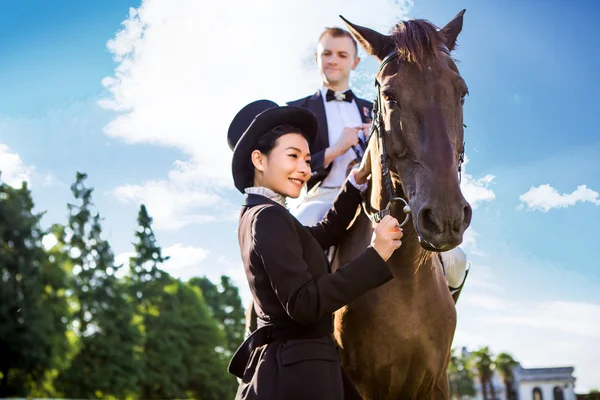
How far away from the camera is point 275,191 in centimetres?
391

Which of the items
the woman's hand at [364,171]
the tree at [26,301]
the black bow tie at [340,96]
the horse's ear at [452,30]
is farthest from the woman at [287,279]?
the tree at [26,301]

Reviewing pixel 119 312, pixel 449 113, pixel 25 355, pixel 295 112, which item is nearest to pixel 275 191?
pixel 295 112

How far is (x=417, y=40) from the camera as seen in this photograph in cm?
380

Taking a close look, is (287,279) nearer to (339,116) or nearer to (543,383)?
(339,116)

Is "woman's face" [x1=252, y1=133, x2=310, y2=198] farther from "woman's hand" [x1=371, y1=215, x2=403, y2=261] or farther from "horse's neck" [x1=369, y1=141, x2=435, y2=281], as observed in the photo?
"woman's hand" [x1=371, y1=215, x2=403, y2=261]

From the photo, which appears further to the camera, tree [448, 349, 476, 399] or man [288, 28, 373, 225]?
tree [448, 349, 476, 399]

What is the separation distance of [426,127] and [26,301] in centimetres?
3503

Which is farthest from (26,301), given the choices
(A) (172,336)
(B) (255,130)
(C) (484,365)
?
(C) (484,365)

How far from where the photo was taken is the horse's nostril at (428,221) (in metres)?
3.21

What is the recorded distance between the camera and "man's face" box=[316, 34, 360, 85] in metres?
6.90

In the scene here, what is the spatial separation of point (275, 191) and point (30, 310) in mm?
33860

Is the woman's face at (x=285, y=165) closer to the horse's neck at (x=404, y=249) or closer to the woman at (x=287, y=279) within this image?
the woman at (x=287, y=279)

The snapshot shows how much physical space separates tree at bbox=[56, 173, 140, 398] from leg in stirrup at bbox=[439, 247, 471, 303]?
37399mm

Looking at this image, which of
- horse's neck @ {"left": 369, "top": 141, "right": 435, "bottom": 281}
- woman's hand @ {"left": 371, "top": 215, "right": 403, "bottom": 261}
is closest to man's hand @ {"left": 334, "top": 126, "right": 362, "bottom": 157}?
horse's neck @ {"left": 369, "top": 141, "right": 435, "bottom": 281}
